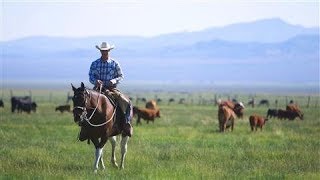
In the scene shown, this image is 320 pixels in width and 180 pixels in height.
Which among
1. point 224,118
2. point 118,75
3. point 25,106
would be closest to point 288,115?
Result: point 224,118

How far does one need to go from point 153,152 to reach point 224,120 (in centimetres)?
1102

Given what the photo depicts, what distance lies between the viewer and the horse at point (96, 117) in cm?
1381

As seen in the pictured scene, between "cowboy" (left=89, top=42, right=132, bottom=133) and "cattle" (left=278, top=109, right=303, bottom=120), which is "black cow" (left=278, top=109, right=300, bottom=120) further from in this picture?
"cowboy" (left=89, top=42, right=132, bottom=133)

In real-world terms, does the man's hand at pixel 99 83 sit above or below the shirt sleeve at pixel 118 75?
below

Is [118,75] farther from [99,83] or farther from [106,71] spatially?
[99,83]

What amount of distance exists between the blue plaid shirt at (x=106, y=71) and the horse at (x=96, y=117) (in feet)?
1.95

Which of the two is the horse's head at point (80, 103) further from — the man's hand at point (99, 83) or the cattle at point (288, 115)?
the cattle at point (288, 115)

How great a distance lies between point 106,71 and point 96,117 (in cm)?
135

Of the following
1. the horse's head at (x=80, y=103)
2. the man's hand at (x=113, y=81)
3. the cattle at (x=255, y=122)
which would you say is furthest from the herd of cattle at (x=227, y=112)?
the horse's head at (x=80, y=103)

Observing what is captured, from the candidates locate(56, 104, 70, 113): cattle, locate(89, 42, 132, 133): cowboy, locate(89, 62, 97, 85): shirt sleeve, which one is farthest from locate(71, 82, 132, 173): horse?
locate(56, 104, 70, 113): cattle

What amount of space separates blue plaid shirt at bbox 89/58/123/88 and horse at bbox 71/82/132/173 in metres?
0.59

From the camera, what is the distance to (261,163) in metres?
16.6

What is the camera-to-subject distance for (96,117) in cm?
1459

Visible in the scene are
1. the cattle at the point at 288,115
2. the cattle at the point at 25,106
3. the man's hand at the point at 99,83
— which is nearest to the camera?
the man's hand at the point at 99,83
